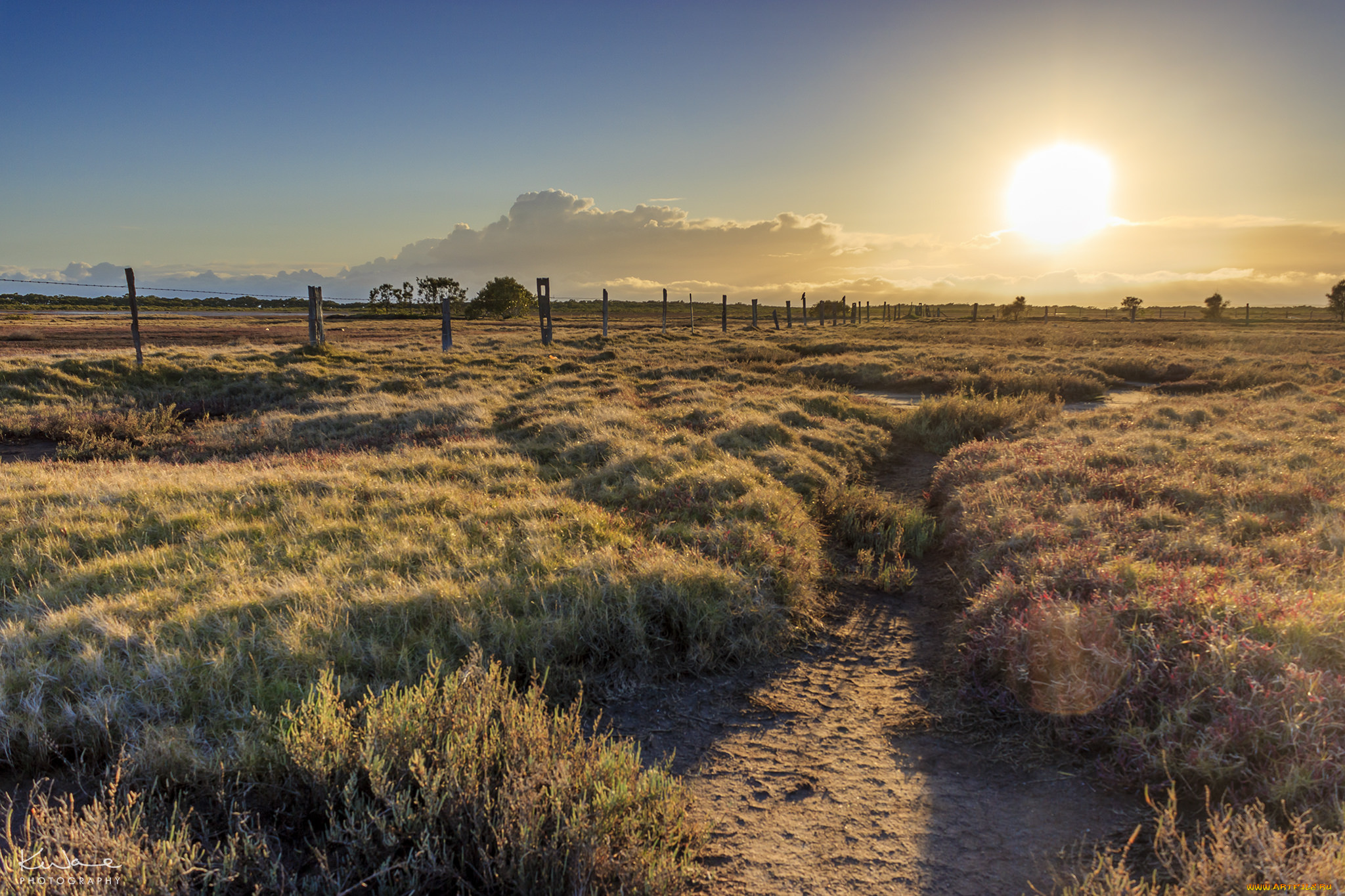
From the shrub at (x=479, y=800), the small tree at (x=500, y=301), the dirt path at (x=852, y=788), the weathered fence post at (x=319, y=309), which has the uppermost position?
the small tree at (x=500, y=301)

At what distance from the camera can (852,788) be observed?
3.51 meters

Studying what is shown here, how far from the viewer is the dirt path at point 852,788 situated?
2.91m

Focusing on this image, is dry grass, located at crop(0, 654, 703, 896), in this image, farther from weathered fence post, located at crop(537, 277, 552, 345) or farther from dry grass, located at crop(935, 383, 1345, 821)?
weathered fence post, located at crop(537, 277, 552, 345)

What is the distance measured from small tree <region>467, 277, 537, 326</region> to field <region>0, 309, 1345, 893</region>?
67.4 m

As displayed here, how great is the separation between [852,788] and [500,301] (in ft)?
256

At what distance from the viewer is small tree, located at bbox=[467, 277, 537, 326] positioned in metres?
75.8

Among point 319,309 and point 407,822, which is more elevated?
point 319,309

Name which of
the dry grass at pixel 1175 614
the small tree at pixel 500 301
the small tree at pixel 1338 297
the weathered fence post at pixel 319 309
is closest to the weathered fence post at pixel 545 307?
the weathered fence post at pixel 319 309

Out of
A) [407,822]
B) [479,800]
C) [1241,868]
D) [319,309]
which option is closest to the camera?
[1241,868]

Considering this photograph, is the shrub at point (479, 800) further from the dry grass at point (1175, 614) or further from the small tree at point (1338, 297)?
the small tree at point (1338, 297)

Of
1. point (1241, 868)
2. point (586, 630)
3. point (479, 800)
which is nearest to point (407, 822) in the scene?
point (479, 800)

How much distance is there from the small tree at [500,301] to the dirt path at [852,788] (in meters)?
76.7

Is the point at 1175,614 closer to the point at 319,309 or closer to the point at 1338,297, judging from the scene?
the point at 319,309

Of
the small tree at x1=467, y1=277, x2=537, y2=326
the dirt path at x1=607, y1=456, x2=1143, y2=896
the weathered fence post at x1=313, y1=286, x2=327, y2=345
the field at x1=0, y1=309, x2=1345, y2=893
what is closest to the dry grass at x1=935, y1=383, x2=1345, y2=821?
the field at x1=0, y1=309, x2=1345, y2=893
